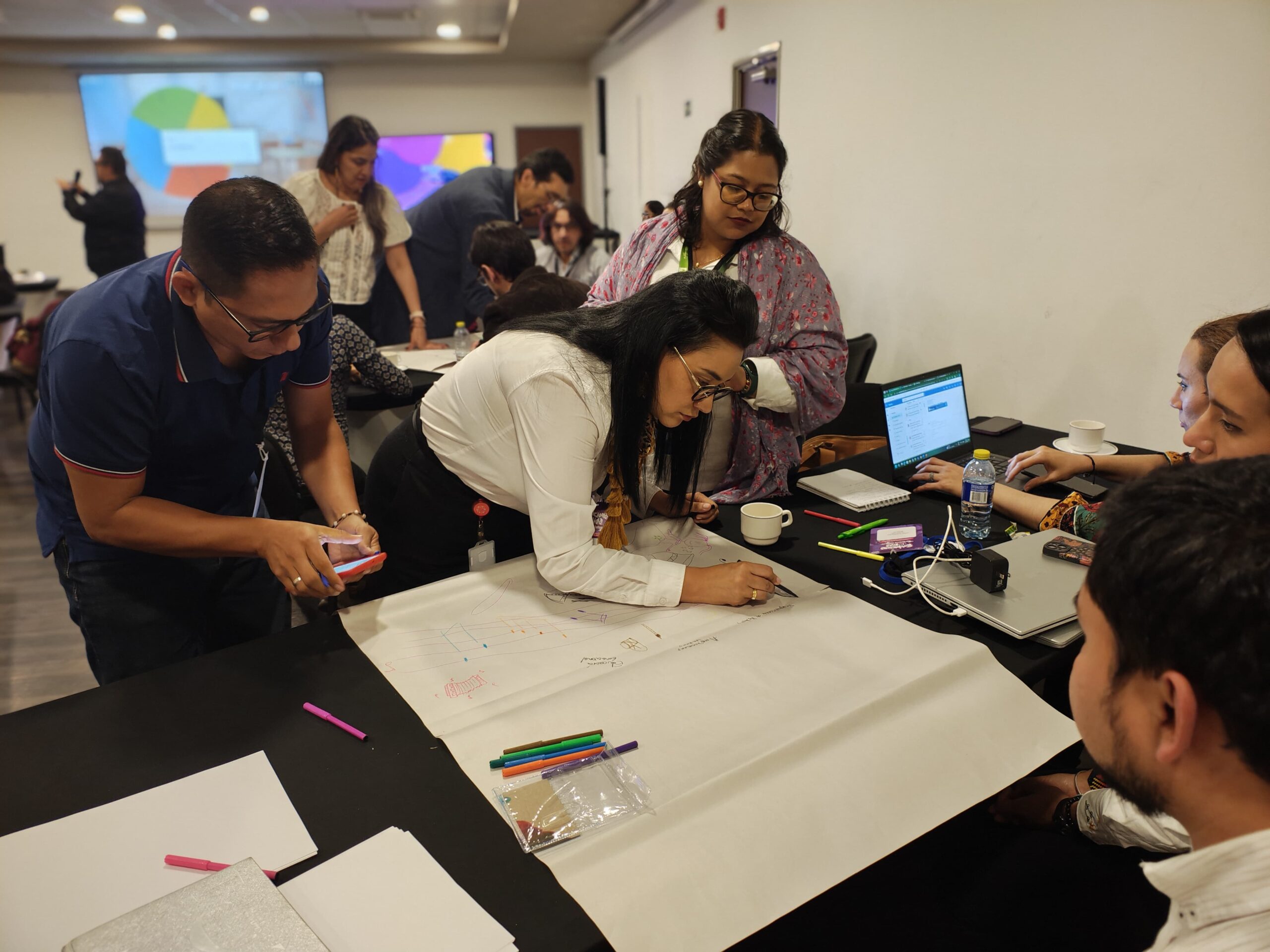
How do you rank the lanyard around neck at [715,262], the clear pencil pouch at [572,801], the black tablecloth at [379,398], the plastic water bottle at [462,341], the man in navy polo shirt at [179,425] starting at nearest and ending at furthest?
1. the clear pencil pouch at [572,801]
2. the man in navy polo shirt at [179,425]
3. the lanyard around neck at [715,262]
4. the black tablecloth at [379,398]
5. the plastic water bottle at [462,341]

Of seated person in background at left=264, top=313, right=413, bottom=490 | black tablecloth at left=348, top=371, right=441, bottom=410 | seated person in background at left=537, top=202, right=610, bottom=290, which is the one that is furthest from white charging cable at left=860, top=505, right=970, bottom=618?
seated person in background at left=537, top=202, right=610, bottom=290

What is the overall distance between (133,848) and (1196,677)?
1.06 meters

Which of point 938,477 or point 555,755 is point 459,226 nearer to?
point 938,477

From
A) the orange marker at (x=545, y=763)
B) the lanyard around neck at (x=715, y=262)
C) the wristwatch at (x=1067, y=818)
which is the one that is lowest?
the wristwatch at (x=1067, y=818)

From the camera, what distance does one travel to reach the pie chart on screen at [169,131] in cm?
783

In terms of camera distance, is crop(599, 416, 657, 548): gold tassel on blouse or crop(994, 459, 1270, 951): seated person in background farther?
crop(599, 416, 657, 548): gold tassel on blouse

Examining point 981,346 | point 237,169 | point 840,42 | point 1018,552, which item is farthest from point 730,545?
point 237,169

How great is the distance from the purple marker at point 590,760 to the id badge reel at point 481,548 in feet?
1.85

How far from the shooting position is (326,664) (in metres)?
1.21

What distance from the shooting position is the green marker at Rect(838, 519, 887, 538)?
1644mm

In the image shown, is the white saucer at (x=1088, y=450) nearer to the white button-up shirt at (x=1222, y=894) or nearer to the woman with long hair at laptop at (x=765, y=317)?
the woman with long hair at laptop at (x=765, y=317)

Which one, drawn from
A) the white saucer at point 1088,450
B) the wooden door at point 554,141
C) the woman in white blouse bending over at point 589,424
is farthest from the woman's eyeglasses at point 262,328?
the wooden door at point 554,141

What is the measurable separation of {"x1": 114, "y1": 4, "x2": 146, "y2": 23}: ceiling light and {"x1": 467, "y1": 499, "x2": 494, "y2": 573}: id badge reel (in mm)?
6497

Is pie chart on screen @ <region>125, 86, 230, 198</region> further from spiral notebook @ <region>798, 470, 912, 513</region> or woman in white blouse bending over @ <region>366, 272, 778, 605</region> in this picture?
spiral notebook @ <region>798, 470, 912, 513</region>
